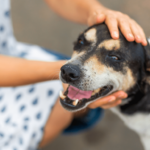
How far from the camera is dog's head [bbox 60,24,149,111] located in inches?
62.1

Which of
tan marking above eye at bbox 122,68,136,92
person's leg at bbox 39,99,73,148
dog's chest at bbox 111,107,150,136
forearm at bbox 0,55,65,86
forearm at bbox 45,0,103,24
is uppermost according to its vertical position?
forearm at bbox 45,0,103,24

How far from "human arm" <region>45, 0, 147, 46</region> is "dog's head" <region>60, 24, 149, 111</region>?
0.22 ft

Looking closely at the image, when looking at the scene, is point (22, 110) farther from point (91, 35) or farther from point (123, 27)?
point (123, 27)

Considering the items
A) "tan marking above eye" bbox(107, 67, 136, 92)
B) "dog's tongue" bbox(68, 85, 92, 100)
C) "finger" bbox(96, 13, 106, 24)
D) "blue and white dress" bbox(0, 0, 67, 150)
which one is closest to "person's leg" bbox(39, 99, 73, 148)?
"blue and white dress" bbox(0, 0, 67, 150)

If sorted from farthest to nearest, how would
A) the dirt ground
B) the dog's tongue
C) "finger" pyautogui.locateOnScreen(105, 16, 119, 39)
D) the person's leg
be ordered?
the dirt ground
the person's leg
the dog's tongue
"finger" pyautogui.locateOnScreen(105, 16, 119, 39)

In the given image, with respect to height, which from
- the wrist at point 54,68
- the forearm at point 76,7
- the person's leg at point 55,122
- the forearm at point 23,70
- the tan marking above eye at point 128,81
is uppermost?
the forearm at point 76,7

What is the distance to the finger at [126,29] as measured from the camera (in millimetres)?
1606

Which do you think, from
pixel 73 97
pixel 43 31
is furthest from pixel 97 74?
pixel 43 31

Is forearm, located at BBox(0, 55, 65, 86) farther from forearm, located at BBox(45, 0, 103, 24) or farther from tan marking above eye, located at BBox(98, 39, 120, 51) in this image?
forearm, located at BBox(45, 0, 103, 24)

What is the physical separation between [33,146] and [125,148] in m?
1.42

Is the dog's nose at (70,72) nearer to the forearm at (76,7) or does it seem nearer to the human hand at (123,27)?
the human hand at (123,27)

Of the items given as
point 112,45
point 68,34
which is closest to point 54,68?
point 112,45

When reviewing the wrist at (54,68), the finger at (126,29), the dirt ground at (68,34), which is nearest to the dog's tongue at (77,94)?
the wrist at (54,68)

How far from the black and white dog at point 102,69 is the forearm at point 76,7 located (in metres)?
0.60
